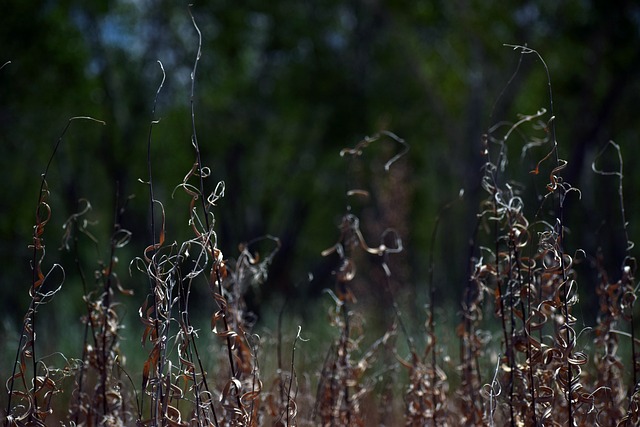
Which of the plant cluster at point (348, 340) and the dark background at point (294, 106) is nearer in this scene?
the plant cluster at point (348, 340)

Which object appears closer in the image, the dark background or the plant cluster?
the plant cluster

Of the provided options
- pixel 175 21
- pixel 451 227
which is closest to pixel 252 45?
pixel 175 21

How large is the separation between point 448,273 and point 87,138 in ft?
28.7

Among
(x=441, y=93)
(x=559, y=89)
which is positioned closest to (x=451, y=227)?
(x=441, y=93)

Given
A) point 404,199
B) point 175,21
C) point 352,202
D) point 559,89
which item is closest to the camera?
point 404,199

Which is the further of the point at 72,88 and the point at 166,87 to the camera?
the point at 166,87

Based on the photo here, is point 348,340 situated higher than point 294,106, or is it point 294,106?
point 294,106

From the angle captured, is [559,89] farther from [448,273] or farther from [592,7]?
[448,273]

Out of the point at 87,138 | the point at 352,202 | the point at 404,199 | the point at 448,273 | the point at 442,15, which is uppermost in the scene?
the point at 442,15

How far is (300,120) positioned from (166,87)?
2.00 meters

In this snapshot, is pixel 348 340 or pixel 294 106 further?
pixel 294 106

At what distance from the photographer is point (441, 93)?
11.5 meters

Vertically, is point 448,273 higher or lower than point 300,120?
lower

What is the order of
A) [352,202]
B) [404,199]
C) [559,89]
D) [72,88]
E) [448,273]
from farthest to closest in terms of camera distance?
[448,273]
[352,202]
[559,89]
[72,88]
[404,199]
